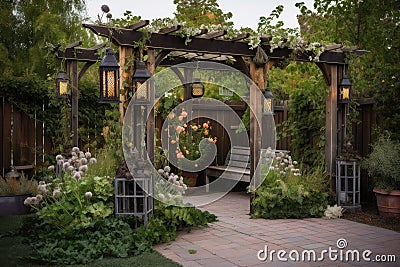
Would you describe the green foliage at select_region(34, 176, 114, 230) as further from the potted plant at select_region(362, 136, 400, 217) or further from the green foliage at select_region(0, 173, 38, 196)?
the potted plant at select_region(362, 136, 400, 217)

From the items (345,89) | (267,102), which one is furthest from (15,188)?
(345,89)

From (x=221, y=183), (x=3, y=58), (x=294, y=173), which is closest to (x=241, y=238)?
(x=294, y=173)

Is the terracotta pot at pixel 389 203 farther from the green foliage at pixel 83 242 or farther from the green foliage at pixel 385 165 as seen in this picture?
the green foliage at pixel 83 242

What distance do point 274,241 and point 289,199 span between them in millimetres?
1219

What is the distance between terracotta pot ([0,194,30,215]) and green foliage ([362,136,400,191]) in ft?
14.5

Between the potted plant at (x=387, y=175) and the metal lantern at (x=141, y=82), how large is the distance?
9.81ft

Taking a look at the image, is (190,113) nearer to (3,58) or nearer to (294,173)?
(294,173)

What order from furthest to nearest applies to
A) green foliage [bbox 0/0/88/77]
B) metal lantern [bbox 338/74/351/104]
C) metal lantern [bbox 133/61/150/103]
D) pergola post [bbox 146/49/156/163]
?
1. green foliage [bbox 0/0/88/77]
2. metal lantern [bbox 338/74/351/104]
3. pergola post [bbox 146/49/156/163]
4. metal lantern [bbox 133/61/150/103]

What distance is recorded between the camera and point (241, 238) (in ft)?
14.9

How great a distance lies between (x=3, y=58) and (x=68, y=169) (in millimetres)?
8420

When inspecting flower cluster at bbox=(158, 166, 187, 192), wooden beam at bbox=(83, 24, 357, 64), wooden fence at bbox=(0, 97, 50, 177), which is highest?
wooden beam at bbox=(83, 24, 357, 64)

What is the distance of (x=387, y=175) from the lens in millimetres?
5551

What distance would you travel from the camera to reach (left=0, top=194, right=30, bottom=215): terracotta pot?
566 centimetres

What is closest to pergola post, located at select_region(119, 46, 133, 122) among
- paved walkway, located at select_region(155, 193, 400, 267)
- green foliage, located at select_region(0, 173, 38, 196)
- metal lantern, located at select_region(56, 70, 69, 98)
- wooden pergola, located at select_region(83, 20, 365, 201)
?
wooden pergola, located at select_region(83, 20, 365, 201)
